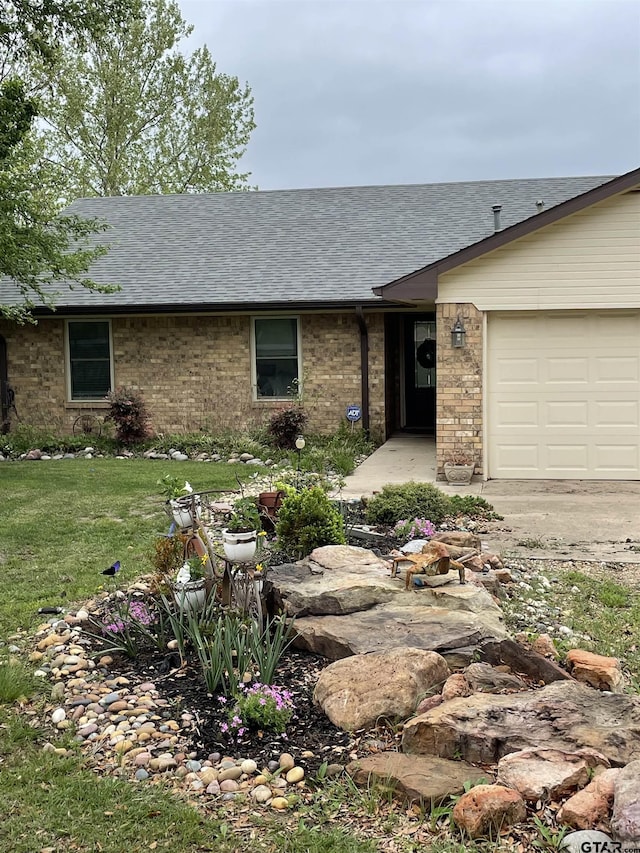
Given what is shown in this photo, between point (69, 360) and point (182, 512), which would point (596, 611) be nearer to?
point (182, 512)

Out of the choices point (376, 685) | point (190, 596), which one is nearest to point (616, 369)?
point (190, 596)

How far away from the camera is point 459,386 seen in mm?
11195

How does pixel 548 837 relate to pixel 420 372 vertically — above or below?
below

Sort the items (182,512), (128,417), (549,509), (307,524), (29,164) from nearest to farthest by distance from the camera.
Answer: (182,512) → (307,524) → (549,509) → (29,164) → (128,417)

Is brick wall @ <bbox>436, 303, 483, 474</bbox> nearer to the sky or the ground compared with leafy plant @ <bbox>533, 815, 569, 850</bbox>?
nearer to the sky

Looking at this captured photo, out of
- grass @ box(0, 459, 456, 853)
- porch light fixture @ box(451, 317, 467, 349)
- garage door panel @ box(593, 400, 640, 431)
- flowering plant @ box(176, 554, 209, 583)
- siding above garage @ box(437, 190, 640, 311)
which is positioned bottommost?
grass @ box(0, 459, 456, 853)

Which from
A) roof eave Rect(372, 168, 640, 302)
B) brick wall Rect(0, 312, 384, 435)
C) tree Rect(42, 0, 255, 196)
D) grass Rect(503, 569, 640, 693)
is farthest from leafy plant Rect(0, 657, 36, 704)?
tree Rect(42, 0, 255, 196)

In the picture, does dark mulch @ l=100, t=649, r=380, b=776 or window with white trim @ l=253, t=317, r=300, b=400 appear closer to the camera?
dark mulch @ l=100, t=649, r=380, b=776

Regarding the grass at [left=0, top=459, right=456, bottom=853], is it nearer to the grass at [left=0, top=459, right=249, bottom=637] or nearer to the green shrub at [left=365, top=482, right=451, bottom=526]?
the grass at [left=0, top=459, right=249, bottom=637]

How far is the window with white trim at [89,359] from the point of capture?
54.0 ft

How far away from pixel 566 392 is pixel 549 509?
7.73 ft

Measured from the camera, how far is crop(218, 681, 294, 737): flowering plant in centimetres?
390

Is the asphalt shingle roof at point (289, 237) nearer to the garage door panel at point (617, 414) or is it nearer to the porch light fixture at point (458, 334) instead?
the porch light fixture at point (458, 334)

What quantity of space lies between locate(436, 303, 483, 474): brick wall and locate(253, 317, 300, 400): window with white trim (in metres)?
4.93
